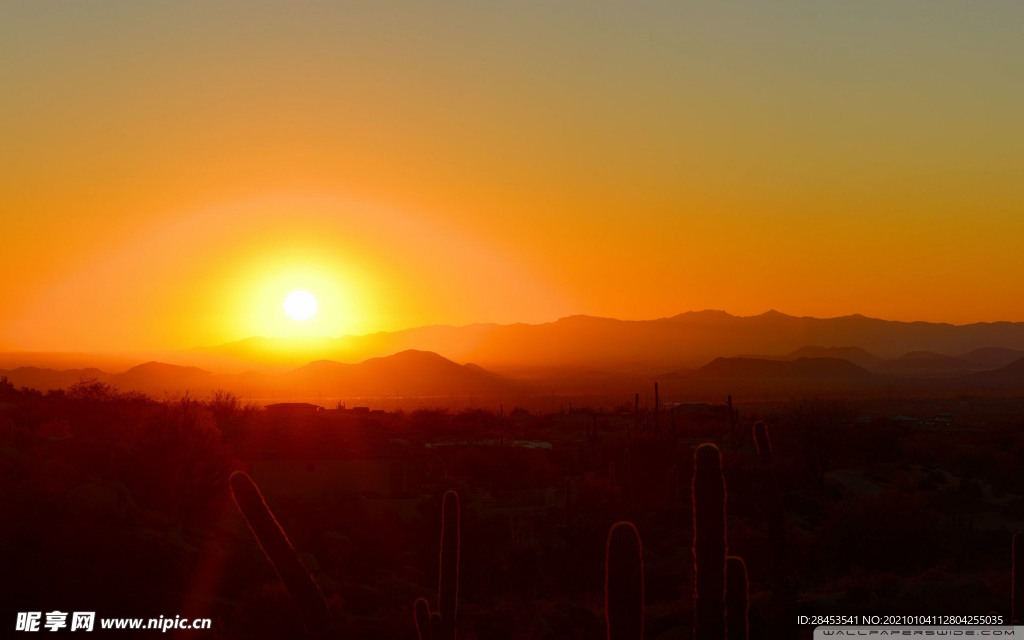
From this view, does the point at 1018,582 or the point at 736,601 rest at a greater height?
the point at 736,601

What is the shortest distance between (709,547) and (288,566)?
4.82 m

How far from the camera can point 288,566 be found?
11039 millimetres

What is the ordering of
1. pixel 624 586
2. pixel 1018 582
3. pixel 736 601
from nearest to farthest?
1. pixel 624 586
2. pixel 736 601
3. pixel 1018 582

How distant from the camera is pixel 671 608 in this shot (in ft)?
86.4

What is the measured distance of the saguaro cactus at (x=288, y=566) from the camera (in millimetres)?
10953

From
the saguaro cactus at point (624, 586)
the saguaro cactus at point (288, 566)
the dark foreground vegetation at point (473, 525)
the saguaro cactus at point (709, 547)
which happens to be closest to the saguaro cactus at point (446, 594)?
the dark foreground vegetation at point (473, 525)

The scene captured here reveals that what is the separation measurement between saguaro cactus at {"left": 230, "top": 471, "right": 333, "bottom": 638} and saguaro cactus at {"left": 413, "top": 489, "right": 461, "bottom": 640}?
228 centimetres

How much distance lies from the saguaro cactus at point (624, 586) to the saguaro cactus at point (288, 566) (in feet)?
10.8

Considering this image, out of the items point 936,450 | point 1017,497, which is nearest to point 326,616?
point 1017,497

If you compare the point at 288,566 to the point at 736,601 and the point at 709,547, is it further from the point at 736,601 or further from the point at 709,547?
the point at 736,601

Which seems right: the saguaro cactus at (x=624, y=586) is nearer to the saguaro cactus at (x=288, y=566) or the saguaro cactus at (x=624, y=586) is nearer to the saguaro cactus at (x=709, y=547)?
the saguaro cactus at (x=709, y=547)

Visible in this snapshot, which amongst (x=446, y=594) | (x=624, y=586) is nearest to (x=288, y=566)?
(x=624, y=586)

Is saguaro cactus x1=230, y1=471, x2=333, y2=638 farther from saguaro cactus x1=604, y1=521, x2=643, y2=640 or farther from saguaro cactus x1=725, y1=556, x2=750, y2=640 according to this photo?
saguaro cactus x1=725, y1=556, x2=750, y2=640

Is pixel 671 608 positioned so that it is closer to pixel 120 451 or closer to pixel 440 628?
pixel 440 628
